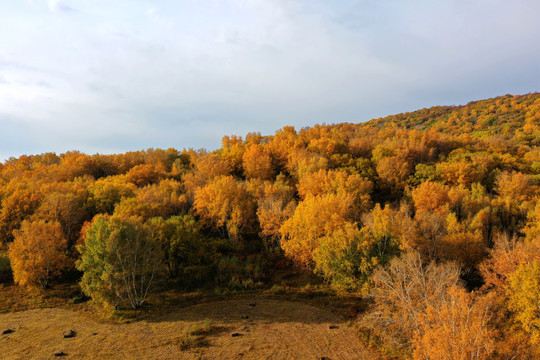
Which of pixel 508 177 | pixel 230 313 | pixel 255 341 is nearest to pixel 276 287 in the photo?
pixel 230 313

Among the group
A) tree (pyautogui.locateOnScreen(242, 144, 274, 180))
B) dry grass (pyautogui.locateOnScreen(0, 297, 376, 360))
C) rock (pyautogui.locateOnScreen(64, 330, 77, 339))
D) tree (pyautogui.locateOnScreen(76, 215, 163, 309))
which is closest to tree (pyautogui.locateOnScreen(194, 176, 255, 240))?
tree (pyautogui.locateOnScreen(76, 215, 163, 309))

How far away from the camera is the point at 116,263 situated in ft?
103

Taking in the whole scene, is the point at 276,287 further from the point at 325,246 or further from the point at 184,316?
the point at 184,316

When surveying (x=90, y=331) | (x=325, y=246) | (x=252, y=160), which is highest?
(x=252, y=160)

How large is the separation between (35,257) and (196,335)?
28.5 m

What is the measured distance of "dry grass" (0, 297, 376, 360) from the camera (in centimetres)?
2466

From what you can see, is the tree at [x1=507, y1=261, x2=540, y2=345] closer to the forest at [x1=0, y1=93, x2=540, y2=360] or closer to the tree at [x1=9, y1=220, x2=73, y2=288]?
the forest at [x1=0, y1=93, x2=540, y2=360]

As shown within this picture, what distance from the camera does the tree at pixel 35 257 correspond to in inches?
1436

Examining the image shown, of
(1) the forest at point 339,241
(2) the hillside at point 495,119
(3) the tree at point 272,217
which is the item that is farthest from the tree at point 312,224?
(2) the hillside at point 495,119

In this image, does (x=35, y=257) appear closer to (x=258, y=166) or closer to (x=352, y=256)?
(x=352, y=256)

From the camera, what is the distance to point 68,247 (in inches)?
1946

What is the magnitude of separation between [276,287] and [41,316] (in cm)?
3013

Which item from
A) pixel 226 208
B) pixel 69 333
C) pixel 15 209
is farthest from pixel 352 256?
pixel 15 209

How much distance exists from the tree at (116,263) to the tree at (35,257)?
32.4ft
